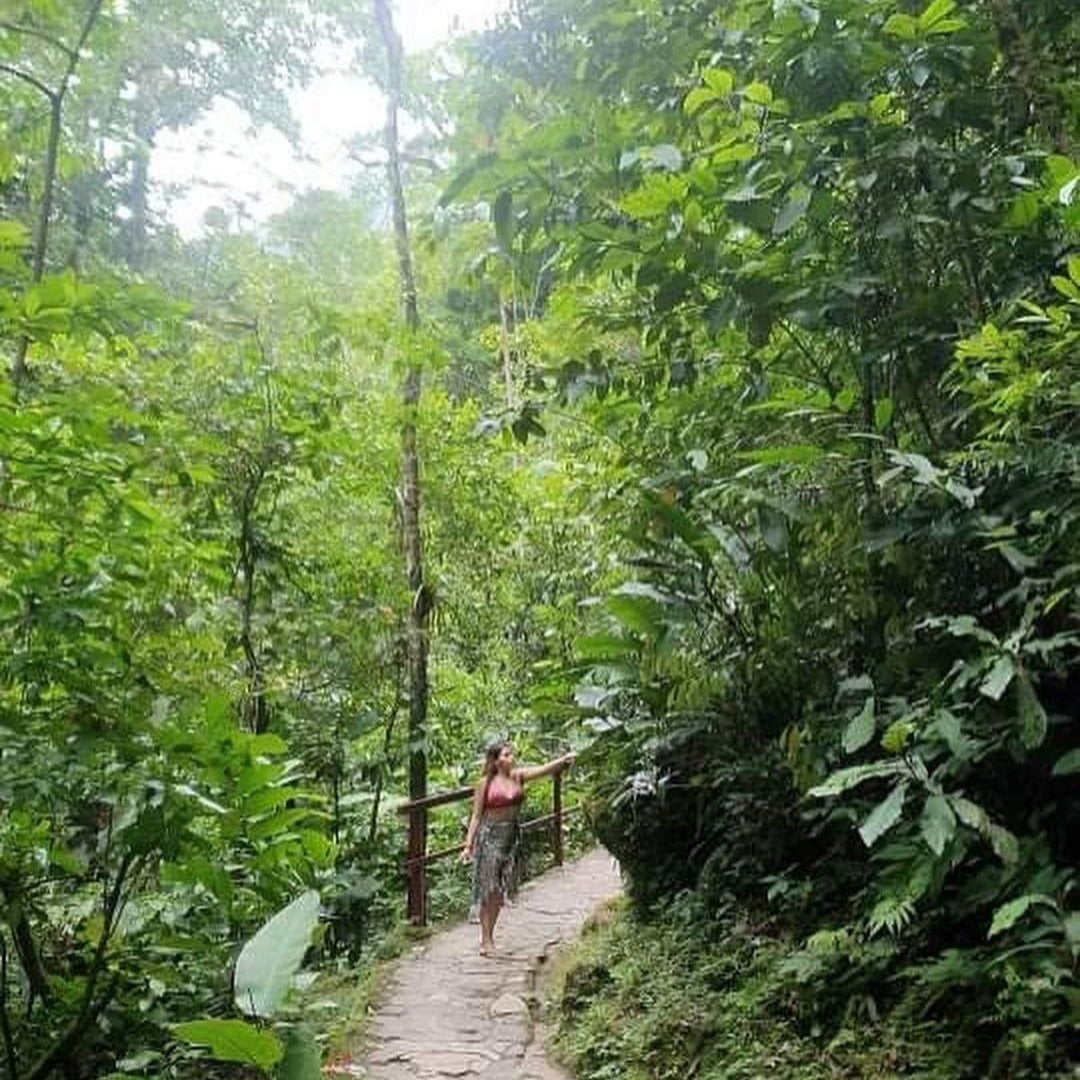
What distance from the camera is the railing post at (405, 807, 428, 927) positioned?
7.23 meters

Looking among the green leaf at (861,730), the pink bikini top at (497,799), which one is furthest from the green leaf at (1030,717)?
the pink bikini top at (497,799)

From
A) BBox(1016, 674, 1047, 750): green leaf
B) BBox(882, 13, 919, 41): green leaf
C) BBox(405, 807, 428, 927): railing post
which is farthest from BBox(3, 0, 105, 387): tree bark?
BBox(405, 807, 428, 927): railing post

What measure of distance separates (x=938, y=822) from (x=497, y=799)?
4.10 m

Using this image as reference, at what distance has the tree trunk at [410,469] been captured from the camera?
7.86 metres

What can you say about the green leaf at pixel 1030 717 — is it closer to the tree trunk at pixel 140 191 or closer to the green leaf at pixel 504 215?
the green leaf at pixel 504 215

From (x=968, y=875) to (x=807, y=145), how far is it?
104 inches

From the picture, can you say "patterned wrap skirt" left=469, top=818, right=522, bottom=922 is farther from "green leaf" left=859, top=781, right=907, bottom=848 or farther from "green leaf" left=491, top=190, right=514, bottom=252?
"green leaf" left=859, top=781, right=907, bottom=848

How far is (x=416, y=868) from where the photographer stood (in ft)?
23.7

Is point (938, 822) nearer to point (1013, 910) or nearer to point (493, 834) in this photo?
point (1013, 910)

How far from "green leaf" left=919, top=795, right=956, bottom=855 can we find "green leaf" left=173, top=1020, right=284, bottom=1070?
1.89 metres

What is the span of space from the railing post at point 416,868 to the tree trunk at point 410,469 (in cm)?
53

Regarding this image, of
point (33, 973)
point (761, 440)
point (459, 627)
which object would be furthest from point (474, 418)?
point (33, 973)

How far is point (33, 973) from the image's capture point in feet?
15.1

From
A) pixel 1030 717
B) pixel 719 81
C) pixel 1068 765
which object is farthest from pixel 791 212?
pixel 1068 765
